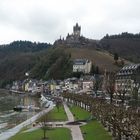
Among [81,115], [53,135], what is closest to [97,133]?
[53,135]

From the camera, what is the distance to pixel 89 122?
66.6m

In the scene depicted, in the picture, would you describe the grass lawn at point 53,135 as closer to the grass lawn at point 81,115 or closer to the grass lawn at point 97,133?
the grass lawn at point 97,133

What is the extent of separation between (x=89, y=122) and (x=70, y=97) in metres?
77.4

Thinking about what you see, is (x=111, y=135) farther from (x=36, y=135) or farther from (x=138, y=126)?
(x=138, y=126)

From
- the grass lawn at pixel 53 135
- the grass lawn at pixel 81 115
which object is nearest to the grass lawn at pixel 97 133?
the grass lawn at pixel 53 135

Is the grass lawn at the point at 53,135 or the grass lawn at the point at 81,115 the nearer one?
the grass lawn at the point at 53,135

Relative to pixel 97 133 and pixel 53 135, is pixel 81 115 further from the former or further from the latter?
pixel 97 133

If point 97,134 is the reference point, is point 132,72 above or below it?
above

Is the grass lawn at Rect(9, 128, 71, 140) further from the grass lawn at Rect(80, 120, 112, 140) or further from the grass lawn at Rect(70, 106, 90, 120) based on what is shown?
the grass lawn at Rect(70, 106, 90, 120)

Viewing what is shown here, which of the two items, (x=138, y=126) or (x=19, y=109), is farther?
(x=19, y=109)

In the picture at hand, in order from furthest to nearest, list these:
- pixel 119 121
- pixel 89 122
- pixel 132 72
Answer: pixel 132 72 < pixel 89 122 < pixel 119 121

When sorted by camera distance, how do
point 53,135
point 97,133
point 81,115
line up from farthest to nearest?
point 81,115, point 53,135, point 97,133

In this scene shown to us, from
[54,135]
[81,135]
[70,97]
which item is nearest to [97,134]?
[81,135]

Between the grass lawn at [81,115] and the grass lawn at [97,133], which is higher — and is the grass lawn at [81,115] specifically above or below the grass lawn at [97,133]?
above
